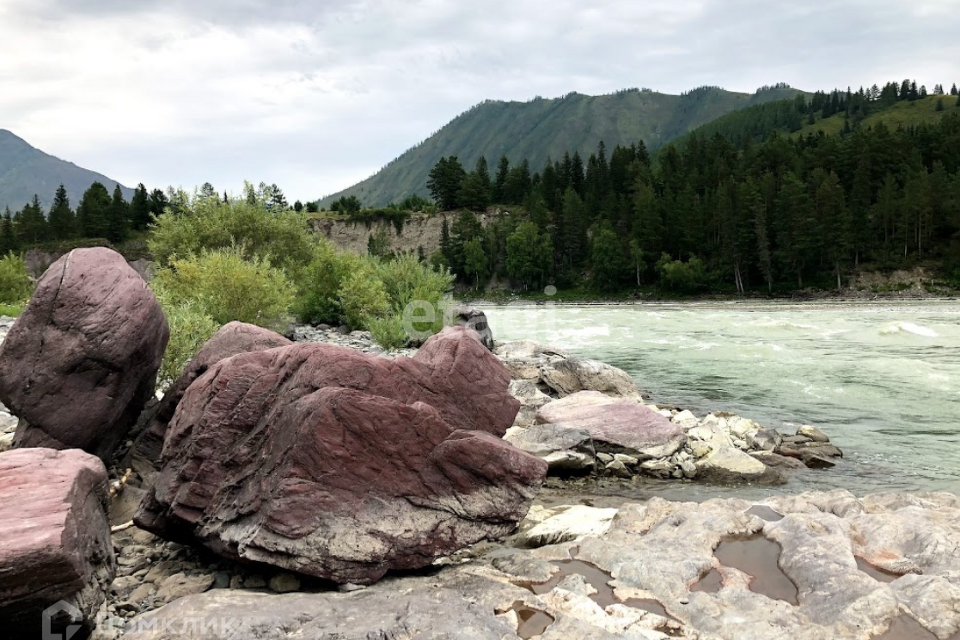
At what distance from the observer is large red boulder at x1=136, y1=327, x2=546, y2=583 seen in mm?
7258

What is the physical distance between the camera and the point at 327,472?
24.5 feet

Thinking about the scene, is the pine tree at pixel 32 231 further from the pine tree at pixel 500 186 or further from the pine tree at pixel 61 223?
the pine tree at pixel 500 186

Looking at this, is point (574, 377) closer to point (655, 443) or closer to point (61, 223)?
point (655, 443)

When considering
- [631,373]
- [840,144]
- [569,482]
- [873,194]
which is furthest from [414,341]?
[840,144]

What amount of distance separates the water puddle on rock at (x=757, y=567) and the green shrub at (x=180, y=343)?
37.2 feet

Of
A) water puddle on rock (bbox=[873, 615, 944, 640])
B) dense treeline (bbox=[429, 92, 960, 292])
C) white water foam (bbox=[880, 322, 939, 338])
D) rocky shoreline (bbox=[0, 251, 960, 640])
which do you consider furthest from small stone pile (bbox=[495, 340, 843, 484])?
dense treeline (bbox=[429, 92, 960, 292])

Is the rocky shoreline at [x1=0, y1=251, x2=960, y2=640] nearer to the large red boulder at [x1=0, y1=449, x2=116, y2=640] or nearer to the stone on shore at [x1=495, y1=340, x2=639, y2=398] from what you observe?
the large red boulder at [x1=0, y1=449, x2=116, y2=640]

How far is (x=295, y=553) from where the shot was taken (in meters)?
7.06

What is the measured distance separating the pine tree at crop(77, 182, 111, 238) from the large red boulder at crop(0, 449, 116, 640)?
408ft

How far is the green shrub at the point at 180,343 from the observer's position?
14698 mm

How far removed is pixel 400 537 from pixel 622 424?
847 centimetres

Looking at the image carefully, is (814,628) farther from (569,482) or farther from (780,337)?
(780,337)

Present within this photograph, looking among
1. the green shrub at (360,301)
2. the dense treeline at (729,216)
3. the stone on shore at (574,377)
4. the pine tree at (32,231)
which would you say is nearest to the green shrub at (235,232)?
the green shrub at (360,301)

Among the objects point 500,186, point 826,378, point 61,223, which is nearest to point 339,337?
point 826,378
